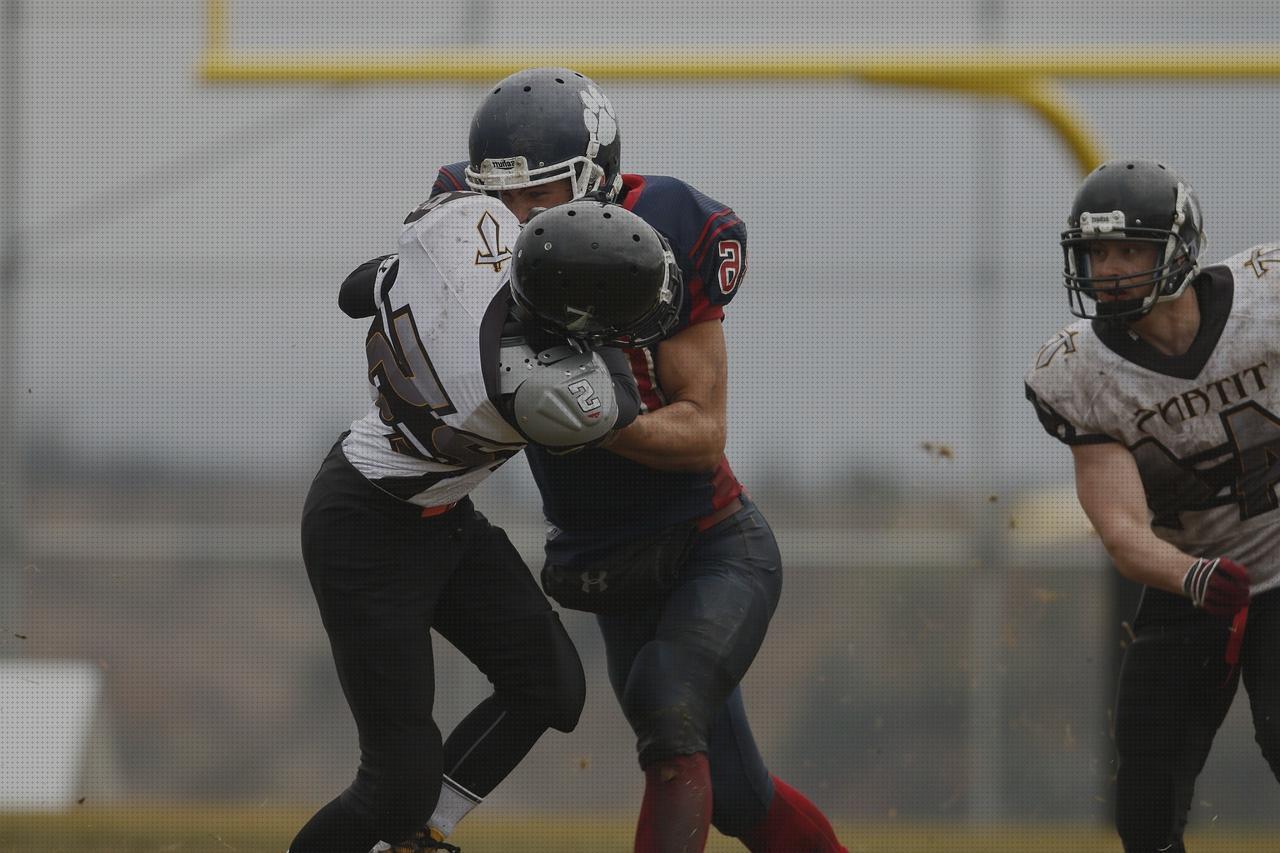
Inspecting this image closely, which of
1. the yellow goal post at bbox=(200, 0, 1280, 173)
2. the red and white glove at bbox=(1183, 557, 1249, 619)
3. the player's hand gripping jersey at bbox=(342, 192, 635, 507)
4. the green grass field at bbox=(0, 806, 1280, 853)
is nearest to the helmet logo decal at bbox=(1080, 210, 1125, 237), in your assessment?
the red and white glove at bbox=(1183, 557, 1249, 619)

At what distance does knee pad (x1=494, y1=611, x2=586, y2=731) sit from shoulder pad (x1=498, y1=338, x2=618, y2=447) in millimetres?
579

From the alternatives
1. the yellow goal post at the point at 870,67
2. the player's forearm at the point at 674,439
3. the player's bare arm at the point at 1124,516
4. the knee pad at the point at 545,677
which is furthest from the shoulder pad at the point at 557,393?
the yellow goal post at the point at 870,67

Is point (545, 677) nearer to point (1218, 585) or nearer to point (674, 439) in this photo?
point (674, 439)

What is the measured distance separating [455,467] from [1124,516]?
4.68ft

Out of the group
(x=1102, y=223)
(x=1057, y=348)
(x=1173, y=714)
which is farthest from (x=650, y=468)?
(x=1173, y=714)

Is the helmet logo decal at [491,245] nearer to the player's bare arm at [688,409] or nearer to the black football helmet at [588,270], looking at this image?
the black football helmet at [588,270]

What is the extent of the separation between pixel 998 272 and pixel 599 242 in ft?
19.4

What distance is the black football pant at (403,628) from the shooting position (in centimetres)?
322

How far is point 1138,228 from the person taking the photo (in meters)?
3.63

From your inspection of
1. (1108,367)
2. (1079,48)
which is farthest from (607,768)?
(1108,367)

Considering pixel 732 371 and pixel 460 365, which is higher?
pixel 460 365

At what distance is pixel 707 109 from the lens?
28.8 feet

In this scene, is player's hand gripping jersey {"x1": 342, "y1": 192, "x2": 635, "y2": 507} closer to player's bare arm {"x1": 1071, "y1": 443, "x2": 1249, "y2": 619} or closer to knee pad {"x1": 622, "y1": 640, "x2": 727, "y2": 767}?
knee pad {"x1": 622, "y1": 640, "x2": 727, "y2": 767}

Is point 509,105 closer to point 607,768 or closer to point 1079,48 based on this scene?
point 1079,48
